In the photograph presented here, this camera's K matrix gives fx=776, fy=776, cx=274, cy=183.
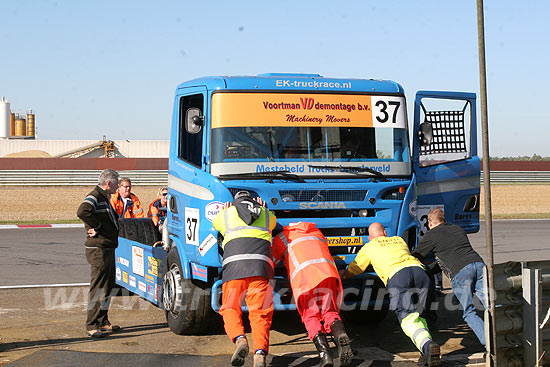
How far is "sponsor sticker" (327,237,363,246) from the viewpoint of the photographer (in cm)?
825

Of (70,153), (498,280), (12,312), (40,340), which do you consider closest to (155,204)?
(12,312)

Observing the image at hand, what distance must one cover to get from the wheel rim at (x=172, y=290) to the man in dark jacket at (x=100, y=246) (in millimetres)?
622

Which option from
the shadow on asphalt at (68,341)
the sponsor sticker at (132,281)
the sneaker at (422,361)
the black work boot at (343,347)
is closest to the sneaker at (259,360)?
the black work boot at (343,347)

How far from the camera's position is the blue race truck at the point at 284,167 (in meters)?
8.03

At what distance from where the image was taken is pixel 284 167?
815cm

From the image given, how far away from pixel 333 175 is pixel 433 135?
175cm

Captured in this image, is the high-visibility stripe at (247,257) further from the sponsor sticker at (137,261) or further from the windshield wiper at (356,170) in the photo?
the sponsor sticker at (137,261)

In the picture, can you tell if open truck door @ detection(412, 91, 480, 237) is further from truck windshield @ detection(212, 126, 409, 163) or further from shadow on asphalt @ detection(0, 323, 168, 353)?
shadow on asphalt @ detection(0, 323, 168, 353)

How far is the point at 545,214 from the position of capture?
28.1 m

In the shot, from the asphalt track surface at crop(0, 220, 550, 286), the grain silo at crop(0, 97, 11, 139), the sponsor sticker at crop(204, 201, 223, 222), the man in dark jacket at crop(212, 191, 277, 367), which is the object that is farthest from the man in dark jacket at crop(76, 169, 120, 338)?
the grain silo at crop(0, 97, 11, 139)

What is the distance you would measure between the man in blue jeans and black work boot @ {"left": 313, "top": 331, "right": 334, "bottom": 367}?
4.62ft

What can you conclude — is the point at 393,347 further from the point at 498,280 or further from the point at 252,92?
the point at 252,92

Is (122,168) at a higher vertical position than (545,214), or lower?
higher

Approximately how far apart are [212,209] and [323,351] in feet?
6.28
